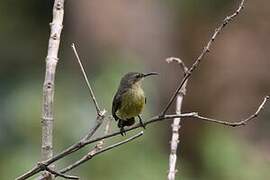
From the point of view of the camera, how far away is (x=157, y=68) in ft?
27.9

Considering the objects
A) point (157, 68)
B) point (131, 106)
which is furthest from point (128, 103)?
point (157, 68)

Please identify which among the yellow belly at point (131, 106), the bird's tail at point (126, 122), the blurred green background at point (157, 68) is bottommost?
the bird's tail at point (126, 122)

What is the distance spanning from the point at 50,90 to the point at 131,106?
2.93 feet

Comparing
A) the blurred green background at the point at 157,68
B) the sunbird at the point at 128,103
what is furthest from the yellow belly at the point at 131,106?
the blurred green background at the point at 157,68

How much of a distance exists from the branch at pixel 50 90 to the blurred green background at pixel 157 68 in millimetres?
4463

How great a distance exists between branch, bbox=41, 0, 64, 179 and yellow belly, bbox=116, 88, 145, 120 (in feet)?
2.56

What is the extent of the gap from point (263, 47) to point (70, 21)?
83.7 inches

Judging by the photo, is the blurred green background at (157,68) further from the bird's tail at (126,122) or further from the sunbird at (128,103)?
the bird's tail at (126,122)

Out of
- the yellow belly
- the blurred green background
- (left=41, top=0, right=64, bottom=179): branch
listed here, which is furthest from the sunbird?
the blurred green background

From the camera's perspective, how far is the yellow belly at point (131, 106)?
3064 millimetres

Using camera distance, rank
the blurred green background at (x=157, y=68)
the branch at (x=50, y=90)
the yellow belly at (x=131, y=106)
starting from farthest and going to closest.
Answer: the blurred green background at (x=157, y=68) → the yellow belly at (x=131, y=106) → the branch at (x=50, y=90)

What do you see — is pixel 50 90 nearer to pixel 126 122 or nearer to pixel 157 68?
pixel 126 122

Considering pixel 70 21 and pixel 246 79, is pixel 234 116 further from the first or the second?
pixel 70 21

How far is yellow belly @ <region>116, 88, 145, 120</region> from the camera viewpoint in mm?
3064
